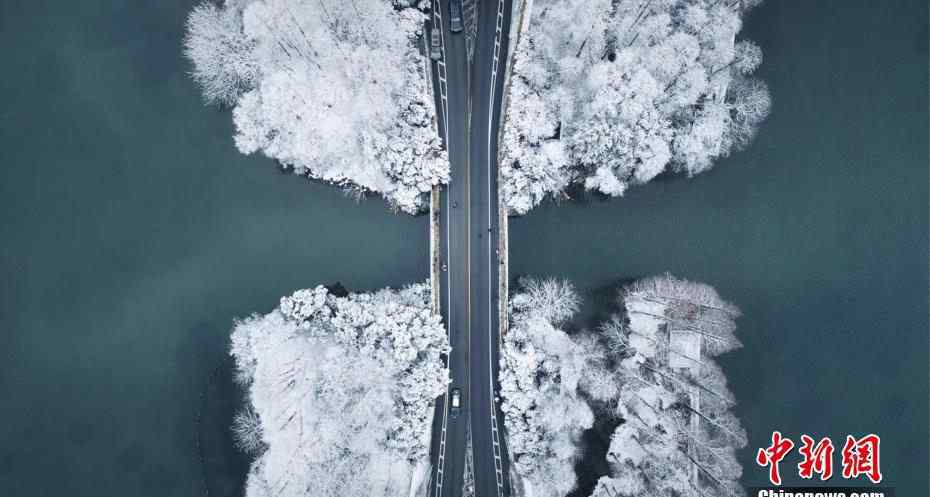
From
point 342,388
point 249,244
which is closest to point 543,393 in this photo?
point 342,388

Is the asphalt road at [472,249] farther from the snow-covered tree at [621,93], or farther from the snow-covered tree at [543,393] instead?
the snow-covered tree at [621,93]

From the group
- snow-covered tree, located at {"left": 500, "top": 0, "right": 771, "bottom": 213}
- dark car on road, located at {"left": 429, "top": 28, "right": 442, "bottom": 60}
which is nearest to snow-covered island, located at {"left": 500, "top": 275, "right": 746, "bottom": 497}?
snow-covered tree, located at {"left": 500, "top": 0, "right": 771, "bottom": 213}

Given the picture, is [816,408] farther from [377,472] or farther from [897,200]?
[377,472]

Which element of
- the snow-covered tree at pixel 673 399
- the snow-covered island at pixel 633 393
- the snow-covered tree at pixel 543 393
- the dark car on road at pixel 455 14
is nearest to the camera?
the snow-covered tree at pixel 673 399

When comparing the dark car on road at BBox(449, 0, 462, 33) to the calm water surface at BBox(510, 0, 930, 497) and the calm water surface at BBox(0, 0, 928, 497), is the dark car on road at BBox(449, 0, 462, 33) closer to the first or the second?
the calm water surface at BBox(0, 0, 928, 497)

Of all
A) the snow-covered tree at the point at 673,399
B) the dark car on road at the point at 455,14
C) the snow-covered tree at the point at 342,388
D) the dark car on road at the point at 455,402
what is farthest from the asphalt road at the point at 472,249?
the snow-covered tree at the point at 673,399

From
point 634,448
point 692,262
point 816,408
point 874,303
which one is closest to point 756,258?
point 692,262

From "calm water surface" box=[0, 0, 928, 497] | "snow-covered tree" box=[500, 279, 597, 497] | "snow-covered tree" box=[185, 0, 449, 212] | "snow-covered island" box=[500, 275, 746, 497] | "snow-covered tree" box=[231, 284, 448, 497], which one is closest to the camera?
"snow-covered tree" box=[231, 284, 448, 497]
